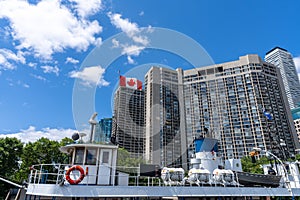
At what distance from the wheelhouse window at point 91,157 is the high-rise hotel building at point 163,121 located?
56.7 metres

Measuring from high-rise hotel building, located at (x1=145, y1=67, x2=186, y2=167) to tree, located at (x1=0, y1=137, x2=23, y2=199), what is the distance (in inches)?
1728

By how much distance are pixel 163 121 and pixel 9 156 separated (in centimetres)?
4980

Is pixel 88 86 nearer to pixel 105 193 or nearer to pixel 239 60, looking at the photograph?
pixel 105 193

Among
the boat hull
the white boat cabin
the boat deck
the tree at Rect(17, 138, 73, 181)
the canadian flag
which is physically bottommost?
the boat deck

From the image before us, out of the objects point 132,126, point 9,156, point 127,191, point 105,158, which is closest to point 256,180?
point 127,191

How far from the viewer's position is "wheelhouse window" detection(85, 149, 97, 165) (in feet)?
33.9

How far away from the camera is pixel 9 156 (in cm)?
2516

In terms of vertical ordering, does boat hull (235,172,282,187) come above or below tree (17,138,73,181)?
below

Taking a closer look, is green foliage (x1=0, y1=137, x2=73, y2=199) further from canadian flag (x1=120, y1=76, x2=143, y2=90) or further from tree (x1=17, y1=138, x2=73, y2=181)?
canadian flag (x1=120, y1=76, x2=143, y2=90)

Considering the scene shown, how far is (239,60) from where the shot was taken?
80875mm

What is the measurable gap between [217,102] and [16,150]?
68.4 m

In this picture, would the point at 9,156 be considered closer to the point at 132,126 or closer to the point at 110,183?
the point at 110,183

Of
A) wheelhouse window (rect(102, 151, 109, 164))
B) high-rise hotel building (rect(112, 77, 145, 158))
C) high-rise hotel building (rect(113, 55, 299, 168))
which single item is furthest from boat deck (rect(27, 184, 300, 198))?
high-rise hotel building (rect(113, 55, 299, 168))

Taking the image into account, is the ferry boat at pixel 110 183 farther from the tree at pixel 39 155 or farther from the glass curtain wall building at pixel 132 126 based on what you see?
the glass curtain wall building at pixel 132 126
